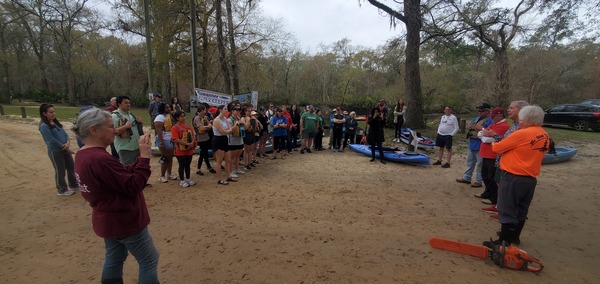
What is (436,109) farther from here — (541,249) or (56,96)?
(56,96)

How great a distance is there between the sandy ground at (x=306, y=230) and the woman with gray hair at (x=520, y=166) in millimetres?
510

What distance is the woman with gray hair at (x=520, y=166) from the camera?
11.0 ft

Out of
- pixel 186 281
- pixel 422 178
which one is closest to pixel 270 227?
pixel 186 281

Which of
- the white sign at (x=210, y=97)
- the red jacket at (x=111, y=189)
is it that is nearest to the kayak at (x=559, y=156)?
the white sign at (x=210, y=97)

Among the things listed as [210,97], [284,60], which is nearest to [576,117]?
[210,97]

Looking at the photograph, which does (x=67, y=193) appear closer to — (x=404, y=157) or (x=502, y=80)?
(x=404, y=157)

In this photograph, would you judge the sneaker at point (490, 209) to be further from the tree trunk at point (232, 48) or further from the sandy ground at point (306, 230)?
the tree trunk at point (232, 48)

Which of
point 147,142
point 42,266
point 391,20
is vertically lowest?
point 42,266

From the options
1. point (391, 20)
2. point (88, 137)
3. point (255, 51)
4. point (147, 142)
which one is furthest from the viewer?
point (255, 51)

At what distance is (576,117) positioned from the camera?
15969mm

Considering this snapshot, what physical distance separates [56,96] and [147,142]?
43.1 meters

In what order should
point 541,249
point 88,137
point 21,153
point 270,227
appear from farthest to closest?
point 21,153 < point 270,227 < point 541,249 < point 88,137

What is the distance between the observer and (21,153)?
884 centimetres

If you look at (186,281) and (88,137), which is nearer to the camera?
(88,137)
